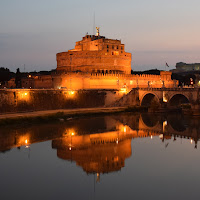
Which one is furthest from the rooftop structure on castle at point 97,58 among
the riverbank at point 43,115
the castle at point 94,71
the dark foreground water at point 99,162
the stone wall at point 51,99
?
the dark foreground water at point 99,162

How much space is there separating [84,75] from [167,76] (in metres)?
20.1

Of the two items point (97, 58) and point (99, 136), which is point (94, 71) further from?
point (99, 136)

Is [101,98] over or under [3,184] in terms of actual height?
over

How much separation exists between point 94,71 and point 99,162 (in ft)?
118

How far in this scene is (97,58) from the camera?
52.9 meters

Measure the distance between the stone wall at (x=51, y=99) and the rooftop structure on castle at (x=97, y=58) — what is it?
850 centimetres

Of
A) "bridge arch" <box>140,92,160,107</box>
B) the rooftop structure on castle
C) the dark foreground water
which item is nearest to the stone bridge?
"bridge arch" <box>140,92,160,107</box>

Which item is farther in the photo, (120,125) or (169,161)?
(120,125)

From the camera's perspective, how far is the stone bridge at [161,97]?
37938 millimetres

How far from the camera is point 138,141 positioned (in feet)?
77.8

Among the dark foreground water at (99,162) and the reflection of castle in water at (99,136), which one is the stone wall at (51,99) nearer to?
the reflection of castle in water at (99,136)

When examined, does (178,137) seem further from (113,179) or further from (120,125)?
(113,179)

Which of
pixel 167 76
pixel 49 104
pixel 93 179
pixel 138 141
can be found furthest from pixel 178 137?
pixel 167 76

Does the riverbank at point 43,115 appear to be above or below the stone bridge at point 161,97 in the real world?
below
